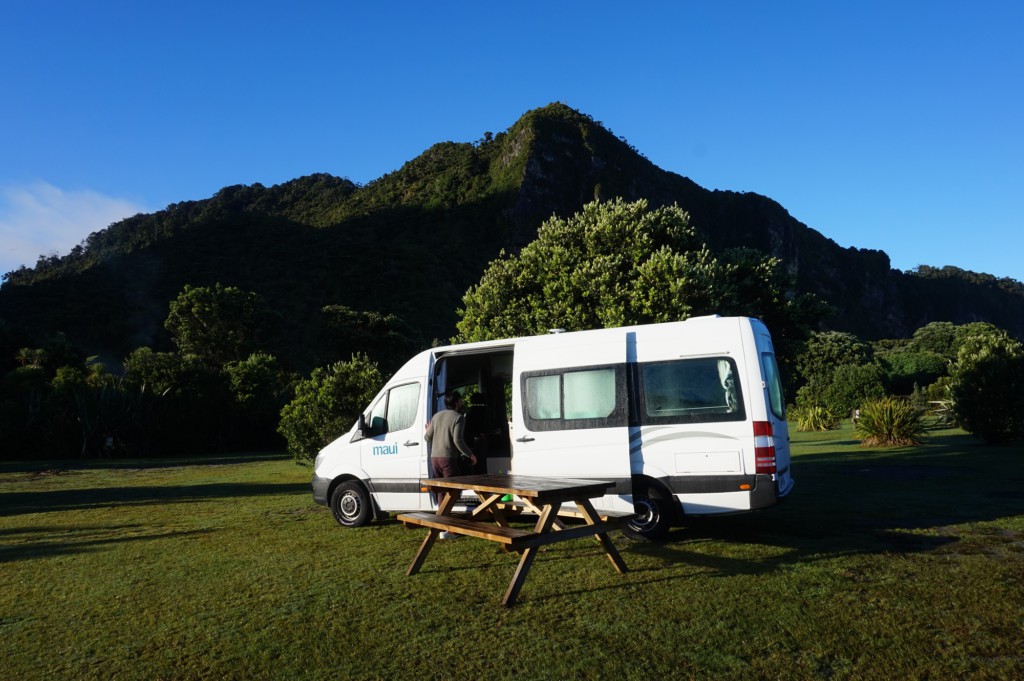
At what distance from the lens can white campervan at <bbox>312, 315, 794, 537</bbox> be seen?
25.6ft

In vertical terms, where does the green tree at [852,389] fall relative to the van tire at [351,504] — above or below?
above

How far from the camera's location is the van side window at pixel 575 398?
333 inches

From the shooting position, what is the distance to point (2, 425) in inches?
1220

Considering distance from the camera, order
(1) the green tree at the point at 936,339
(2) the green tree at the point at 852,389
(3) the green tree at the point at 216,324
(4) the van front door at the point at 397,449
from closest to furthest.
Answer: (4) the van front door at the point at 397,449, (2) the green tree at the point at 852,389, (3) the green tree at the point at 216,324, (1) the green tree at the point at 936,339

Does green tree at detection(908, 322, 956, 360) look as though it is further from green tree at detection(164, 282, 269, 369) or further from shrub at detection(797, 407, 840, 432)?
green tree at detection(164, 282, 269, 369)

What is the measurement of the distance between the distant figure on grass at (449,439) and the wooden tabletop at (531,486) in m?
1.50

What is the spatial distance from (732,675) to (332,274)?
2934 inches

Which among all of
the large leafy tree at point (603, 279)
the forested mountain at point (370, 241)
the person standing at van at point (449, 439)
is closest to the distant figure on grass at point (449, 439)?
the person standing at van at point (449, 439)

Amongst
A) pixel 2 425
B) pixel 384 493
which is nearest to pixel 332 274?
pixel 2 425

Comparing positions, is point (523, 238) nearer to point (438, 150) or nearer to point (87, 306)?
point (438, 150)

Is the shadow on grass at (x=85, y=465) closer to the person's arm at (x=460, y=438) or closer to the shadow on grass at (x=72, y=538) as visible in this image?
the shadow on grass at (x=72, y=538)

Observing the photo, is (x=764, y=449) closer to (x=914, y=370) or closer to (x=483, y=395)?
(x=483, y=395)

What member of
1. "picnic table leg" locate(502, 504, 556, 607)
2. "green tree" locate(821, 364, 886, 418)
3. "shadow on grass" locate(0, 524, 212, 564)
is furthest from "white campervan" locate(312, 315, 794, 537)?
"green tree" locate(821, 364, 886, 418)

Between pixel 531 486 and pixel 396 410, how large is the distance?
3944 mm
